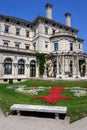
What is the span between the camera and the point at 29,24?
1662 inches

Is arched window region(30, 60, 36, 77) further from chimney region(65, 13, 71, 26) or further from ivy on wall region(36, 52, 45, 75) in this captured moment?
chimney region(65, 13, 71, 26)

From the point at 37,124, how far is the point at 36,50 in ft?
107

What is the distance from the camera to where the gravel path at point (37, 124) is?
7.16 m

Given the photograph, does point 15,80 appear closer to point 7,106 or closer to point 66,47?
point 66,47

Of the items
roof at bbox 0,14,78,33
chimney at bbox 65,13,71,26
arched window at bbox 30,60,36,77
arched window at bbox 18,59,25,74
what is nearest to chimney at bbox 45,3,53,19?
roof at bbox 0,14,78,33

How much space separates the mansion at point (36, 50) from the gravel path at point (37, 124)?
25.0m

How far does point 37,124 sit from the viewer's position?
7.66 metres

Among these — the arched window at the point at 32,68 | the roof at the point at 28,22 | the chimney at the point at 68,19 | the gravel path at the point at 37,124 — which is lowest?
the gravel path at the point at 37,124

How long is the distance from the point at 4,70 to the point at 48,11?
76.6 ft

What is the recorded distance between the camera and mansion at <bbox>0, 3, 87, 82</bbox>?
111 ft

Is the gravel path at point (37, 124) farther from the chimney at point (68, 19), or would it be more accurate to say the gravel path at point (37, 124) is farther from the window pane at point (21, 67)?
the chimney at point (68, 19)

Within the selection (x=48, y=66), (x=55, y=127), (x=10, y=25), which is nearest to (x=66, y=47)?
(x=48, y=66)

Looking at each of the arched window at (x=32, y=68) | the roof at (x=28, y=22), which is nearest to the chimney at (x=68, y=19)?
the roof at (x=28, y=22)

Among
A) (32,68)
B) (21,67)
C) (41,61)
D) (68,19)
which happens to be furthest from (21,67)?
(68,19)
